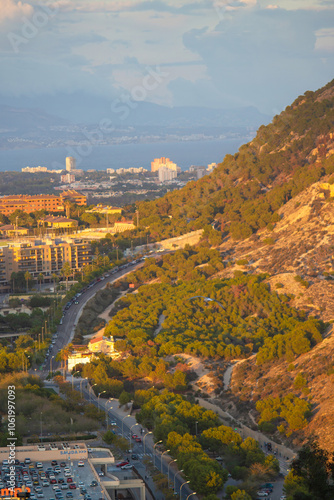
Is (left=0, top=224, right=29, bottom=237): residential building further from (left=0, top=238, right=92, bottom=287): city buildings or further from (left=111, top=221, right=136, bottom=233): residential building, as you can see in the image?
(left=0, top=238, right=92, bottom=287): city buildings

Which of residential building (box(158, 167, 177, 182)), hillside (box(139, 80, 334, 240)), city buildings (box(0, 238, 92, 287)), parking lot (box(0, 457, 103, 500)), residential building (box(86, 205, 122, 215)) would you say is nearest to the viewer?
parking lot (box(0, 457, 103, 500))

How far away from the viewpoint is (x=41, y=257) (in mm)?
57625

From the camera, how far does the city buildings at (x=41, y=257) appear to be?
184 feet

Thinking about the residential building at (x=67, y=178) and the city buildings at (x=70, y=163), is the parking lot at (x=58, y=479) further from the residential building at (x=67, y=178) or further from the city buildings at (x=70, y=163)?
the city buildings at (x=70, y=163)

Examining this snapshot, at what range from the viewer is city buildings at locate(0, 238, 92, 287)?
56.2m

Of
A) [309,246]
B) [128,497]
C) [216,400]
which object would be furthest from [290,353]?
[309,246]

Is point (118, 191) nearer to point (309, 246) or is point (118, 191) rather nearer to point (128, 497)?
point (309, 246)

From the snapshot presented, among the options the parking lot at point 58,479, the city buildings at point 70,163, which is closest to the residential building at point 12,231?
the parking lot at point 58,479

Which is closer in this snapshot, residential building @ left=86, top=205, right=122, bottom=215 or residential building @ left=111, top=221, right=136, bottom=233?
residential building @ left=111, top=221, right=136, bottom=233

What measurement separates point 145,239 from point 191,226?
140 inches

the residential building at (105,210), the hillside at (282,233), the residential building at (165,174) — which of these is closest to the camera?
the hillside at (282,233)

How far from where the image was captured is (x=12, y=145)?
153625 millimetres

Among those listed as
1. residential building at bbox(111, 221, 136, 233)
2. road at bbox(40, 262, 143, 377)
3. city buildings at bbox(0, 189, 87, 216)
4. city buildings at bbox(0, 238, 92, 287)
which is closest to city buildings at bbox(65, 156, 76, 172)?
city buildings at bbox(0, 189, 87, 216)

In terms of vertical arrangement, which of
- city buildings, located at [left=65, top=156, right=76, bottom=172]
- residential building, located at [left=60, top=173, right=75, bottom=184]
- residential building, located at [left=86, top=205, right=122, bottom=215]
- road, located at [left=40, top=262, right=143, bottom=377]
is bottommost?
road, located at [left=40, top=262, right=143, bottom=377]
